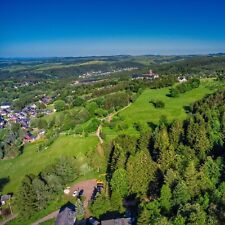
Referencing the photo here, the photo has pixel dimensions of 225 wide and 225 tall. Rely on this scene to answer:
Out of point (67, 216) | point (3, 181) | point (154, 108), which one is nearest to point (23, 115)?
point (154, 108)

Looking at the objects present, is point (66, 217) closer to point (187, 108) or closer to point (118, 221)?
point (118, 221)

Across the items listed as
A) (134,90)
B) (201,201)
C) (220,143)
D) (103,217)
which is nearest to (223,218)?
(201,201)

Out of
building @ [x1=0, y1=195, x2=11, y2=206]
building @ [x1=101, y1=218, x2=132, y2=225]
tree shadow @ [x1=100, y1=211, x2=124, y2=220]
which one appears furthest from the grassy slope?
building @ [x1=101, y1=218, x2=132, y2=225]

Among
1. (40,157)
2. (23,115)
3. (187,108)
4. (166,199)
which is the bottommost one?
(23,115)

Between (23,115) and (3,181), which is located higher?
(3,181)

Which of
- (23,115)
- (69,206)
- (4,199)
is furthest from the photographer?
(23,115)

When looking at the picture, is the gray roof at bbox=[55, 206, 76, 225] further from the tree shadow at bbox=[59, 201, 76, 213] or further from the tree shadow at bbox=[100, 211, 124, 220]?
the tree shadow at bbox=[100, 211, 124, 220]

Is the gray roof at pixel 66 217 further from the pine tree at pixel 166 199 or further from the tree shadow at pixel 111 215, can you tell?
the pine tree at pixel 166 199
